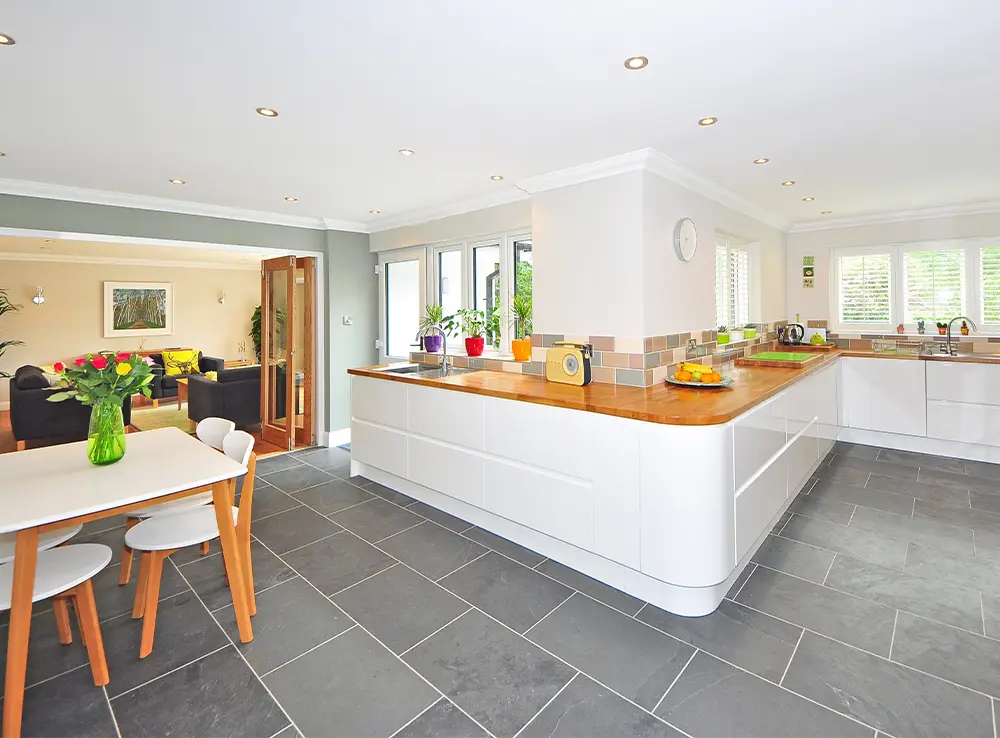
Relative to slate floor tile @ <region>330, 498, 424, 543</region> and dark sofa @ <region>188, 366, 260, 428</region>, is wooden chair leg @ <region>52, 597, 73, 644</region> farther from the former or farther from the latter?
dark sofa @ <region>188, 366, 260, 428</region>

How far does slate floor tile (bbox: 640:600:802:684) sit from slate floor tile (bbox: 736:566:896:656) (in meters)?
0.10

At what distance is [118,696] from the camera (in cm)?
187

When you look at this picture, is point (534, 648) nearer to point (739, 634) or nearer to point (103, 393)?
point (739, 634)

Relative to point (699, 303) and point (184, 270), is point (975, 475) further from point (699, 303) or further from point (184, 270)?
point (184, 270)

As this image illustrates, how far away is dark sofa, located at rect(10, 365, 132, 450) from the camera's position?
17.7ft

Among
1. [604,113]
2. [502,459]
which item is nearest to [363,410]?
[502,459]

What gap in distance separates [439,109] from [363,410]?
2423mm

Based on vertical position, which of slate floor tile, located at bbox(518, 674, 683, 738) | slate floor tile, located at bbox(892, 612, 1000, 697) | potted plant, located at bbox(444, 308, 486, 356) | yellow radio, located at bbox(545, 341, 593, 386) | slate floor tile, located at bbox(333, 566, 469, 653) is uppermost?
potted plant, located at bbox(444, 308, 486, 356)

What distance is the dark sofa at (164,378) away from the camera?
26.8 feet

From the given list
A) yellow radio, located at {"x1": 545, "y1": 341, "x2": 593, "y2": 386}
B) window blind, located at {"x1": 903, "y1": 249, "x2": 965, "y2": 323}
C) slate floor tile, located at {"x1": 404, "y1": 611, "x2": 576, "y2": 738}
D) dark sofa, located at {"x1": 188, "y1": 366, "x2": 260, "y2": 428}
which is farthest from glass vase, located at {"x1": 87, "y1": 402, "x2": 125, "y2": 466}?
window blind, located at {"x1": 903, "y1": 249, "x2": 965, "y2": 323}

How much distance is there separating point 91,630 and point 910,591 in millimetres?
3386

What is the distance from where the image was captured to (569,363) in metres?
3.32

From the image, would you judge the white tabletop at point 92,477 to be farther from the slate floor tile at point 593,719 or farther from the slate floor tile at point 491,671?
the slate floor tile at point 593,719

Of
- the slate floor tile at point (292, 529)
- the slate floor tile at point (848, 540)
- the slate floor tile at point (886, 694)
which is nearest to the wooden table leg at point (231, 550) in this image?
the slate floor tile at point (292, 529)
